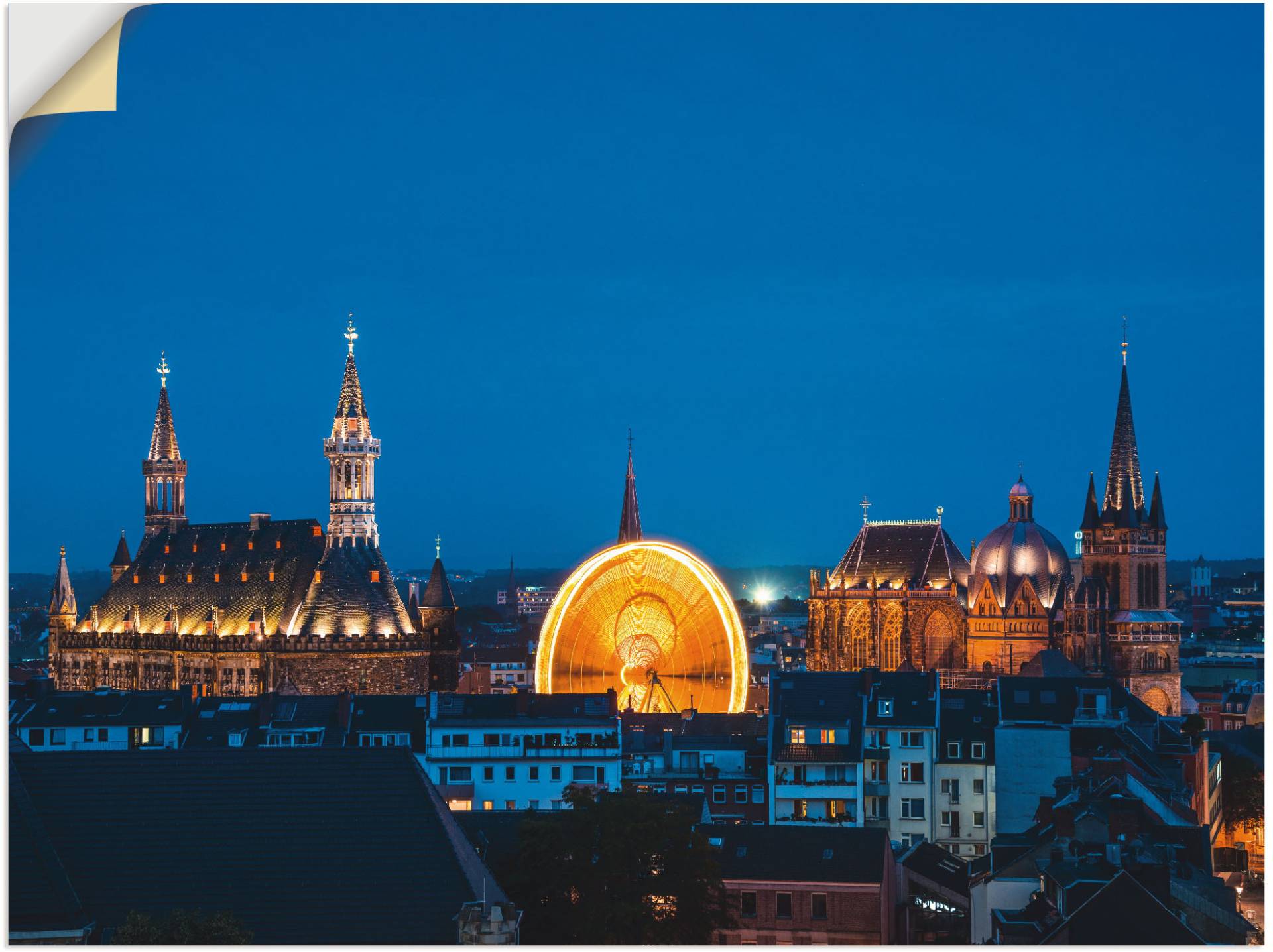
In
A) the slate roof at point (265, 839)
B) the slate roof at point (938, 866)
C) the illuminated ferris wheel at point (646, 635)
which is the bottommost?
the slate roof at point (938, 866)

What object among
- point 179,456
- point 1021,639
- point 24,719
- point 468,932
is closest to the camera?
point 468,932

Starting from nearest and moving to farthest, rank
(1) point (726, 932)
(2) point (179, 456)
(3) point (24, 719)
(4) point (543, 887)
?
(4) point (543, 887) → (1) point (726, 932) → (3) point (24, 719) → (2) point (179, 456)

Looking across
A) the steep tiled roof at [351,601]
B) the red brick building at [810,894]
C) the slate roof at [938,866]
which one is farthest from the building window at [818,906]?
the steep tiled roof at [351,601]

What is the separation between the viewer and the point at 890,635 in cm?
10069

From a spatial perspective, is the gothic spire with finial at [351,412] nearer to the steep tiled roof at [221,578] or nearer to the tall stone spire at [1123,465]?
the steep tiled roof at [221,578]

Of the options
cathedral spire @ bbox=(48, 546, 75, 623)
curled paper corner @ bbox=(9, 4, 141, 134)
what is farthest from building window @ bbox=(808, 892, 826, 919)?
cathedral spire @ bbox=(48, 546, 75, 623)

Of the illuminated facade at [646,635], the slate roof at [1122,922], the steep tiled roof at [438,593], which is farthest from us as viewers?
the steep tiled roof at [438,593]

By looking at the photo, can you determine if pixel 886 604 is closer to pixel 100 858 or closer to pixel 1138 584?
pixel 1138 584

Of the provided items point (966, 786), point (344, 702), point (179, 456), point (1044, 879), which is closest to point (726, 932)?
point (1044, 879)

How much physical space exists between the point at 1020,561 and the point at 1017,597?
2.78m

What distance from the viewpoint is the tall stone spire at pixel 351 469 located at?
255ft

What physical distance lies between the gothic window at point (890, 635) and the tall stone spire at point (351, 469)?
30.9 meters

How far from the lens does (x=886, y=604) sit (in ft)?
331

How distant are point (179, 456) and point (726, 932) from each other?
198 ft
